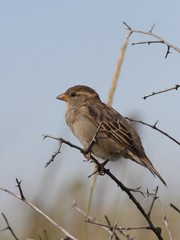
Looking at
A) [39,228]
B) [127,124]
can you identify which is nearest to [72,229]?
[39,228]

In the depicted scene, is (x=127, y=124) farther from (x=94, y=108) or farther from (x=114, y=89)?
(x=114, y=89)

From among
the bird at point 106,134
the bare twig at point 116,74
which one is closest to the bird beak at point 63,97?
the bird at point 106,134

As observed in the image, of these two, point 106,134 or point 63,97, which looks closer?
point 106,134

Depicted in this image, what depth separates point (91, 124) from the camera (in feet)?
16.0

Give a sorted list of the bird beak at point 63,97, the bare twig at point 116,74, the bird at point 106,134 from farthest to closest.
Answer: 1. the bird beak at point 63,97
2. the bird at point 106,134
3. the bare twig at point 116,74

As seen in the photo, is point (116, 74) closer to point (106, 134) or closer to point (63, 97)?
point (106, 134)

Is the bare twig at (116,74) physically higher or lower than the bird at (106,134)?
higher

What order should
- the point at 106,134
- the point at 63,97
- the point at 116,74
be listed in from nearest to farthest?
1. the point at 116,74
2. the point at 106,134
3. the point at 63,97

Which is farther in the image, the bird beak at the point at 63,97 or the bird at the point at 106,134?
the bird beak at the point at 63,97

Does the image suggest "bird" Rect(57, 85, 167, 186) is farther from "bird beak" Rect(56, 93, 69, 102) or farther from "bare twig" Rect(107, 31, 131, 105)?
"bare twig" Rect(107, 31, 131, 105)

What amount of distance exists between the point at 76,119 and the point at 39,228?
0.97 m

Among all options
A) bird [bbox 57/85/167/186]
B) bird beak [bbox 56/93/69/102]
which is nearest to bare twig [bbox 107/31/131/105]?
bird [bbox 57/85/167/186]

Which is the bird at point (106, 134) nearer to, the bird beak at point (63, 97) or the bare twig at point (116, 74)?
the bird beak at point (63, 97)

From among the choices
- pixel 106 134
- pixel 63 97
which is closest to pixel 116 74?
pixel 106 134
